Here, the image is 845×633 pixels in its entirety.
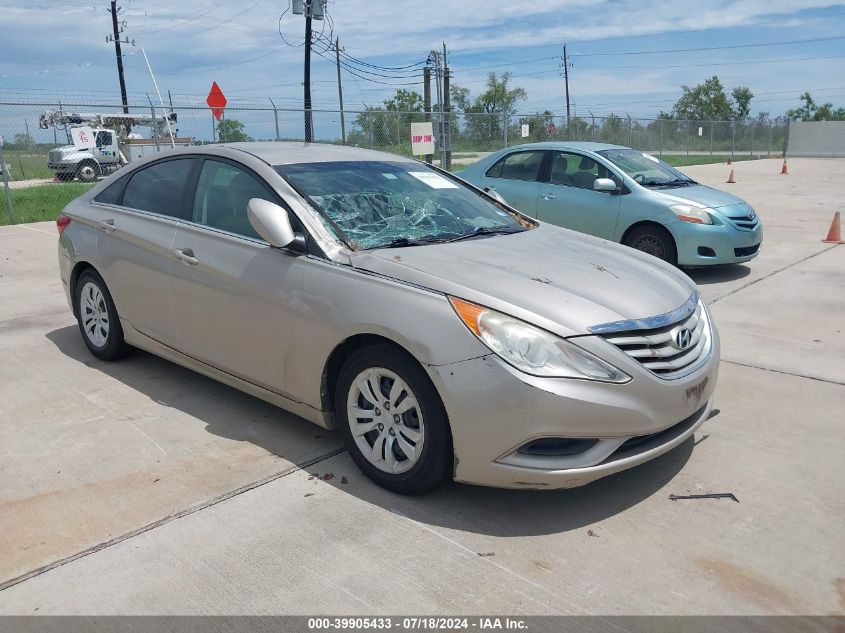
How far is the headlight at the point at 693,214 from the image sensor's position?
27.1ft

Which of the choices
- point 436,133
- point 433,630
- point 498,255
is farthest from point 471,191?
point 436,133

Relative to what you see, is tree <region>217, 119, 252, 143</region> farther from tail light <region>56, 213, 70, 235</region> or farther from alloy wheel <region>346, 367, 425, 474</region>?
alloy wheel <region>346, 367, 425, 474</region>

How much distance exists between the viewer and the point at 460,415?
10.3 feet

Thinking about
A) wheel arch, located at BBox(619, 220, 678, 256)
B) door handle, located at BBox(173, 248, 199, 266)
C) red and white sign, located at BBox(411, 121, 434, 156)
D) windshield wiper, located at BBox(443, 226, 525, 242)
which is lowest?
wheel arch, located at BBox(619, 220, 678, 256)

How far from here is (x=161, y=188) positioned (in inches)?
194

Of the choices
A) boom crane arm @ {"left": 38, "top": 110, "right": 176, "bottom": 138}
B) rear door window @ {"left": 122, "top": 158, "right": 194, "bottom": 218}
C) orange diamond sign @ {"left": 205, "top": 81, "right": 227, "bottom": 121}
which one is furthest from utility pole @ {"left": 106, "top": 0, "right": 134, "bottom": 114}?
rear door window @ {"left": 122, "top": 158, "right": 194, "bottom": 218}

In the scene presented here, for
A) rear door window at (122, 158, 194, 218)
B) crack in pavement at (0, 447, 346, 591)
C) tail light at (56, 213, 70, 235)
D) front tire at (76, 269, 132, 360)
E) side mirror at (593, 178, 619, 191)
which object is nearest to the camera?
crack in pavement at (0, 447, 346, 591)

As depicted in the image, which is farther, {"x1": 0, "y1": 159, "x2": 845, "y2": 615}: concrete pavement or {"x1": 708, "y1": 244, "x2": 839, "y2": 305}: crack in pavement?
{"x1": 708, "y1": 244, "x2": 839, "y2": 305}: crack in pavement

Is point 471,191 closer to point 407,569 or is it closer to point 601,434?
point 601,434

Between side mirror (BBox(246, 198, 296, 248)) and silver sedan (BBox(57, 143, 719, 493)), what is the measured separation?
17mm

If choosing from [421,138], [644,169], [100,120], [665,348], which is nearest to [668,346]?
[665,348]

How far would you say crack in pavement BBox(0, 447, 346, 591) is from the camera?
9.70 ft

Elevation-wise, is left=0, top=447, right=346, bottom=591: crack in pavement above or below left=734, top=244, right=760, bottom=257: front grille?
below

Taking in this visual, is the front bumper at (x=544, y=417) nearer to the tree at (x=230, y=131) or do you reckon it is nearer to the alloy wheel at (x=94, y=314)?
the alloy wheel at (x=94, y=314)
